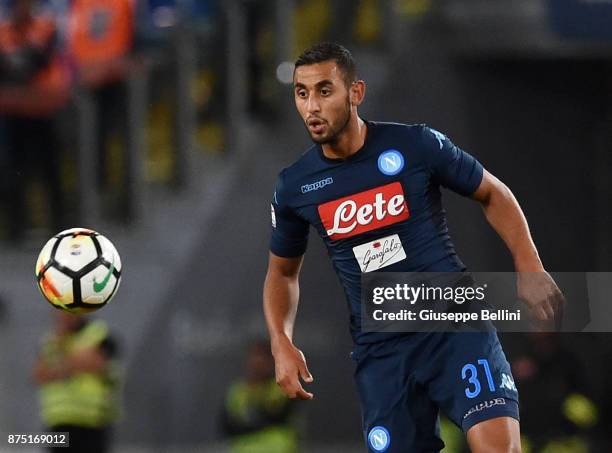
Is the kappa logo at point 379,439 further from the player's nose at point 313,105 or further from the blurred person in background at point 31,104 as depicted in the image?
the blurred person in background at point 31,104

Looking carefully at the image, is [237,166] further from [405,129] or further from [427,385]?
[427,385]


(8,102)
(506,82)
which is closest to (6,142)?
(8,102)

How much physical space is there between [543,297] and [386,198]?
0.77m

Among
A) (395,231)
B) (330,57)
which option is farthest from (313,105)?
(395,231)

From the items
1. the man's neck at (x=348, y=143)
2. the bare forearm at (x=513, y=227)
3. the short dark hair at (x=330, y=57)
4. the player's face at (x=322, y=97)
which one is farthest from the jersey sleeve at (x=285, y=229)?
the bare forearm at (x=513, y=227)

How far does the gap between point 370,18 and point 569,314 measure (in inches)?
274

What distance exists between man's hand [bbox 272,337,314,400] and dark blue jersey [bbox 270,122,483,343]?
0.29 meters

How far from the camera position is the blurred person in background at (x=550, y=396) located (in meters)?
10.6

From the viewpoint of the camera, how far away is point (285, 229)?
622 centimetres

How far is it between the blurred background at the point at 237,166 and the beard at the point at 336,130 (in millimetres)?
5094

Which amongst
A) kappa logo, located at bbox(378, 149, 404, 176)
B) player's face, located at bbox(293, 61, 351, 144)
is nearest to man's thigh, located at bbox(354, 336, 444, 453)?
kappa logo, located at bbox(378, 149, 404, 176)

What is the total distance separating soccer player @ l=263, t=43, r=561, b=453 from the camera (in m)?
5.84

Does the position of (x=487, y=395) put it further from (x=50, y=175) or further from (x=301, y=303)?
(x=301, y=303)

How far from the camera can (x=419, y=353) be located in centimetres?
593
